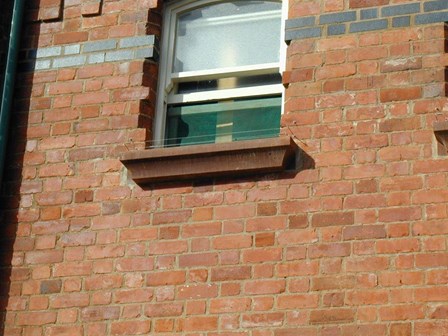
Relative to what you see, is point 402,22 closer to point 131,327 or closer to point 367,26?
point 367,26

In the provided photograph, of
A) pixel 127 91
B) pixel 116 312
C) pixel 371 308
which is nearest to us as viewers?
pixel 371 308

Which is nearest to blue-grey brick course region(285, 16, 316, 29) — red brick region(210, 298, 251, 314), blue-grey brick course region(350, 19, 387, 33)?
blue-grey brick course region(350, 19, 387, 33)

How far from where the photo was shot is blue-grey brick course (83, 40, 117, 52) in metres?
10.5

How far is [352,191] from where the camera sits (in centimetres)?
934

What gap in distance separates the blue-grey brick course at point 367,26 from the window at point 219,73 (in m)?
0.70

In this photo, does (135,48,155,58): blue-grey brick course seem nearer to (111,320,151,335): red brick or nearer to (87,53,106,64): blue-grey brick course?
(87,53,106,64): blue-grey brick course

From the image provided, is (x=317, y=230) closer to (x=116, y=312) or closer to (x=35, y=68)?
(x=116, y=312)

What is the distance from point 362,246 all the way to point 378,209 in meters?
0.29

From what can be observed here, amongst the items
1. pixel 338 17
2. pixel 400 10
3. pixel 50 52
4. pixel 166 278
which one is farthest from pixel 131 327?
pixel 400 10

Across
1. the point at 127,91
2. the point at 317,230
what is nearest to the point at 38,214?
the point at 127,91

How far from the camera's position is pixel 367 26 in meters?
9.88

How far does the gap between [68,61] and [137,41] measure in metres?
0.58

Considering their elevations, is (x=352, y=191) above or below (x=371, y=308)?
above

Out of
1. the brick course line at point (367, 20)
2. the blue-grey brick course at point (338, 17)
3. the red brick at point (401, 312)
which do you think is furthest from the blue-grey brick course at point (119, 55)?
the red brick at point (401, 312)
